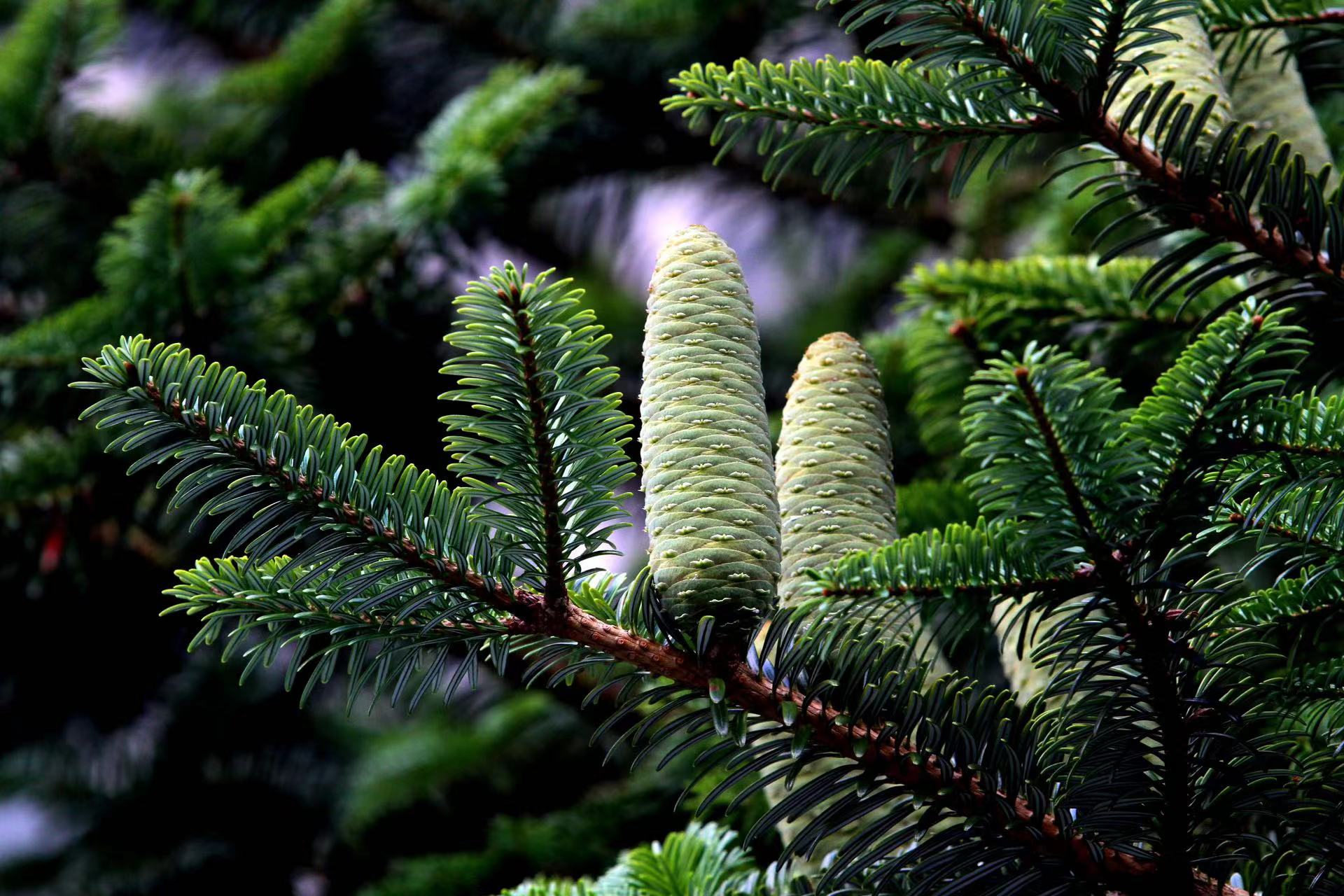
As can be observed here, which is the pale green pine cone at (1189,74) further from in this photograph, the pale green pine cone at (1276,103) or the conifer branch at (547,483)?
the conifer branch at (547,483)

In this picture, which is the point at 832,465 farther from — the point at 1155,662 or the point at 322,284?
the point at 322,284

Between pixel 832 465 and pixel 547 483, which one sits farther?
pixel 832 465

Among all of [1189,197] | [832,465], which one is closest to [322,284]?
[832,465]

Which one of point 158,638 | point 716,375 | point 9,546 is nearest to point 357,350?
point 9,546

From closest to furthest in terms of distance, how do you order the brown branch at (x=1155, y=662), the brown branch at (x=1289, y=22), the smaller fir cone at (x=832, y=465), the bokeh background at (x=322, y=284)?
the brown branch at (x=1155, y=662)
the smaller fir cone at (x=832, y=465)
the brown branch at (x=1289, y=22)
the bokeh background at (x=322, y=284)

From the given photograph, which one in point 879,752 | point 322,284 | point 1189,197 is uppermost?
point 1189,197

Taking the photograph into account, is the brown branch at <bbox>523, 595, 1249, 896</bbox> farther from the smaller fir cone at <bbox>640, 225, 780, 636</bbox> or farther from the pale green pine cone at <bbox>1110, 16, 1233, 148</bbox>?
the pale green pine cone at <bbox>1110, 16, 1233, 148</bbox>

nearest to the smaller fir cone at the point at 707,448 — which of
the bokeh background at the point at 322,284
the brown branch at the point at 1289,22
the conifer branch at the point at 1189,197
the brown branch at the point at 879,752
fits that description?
the brown branch at the point at 879,752
